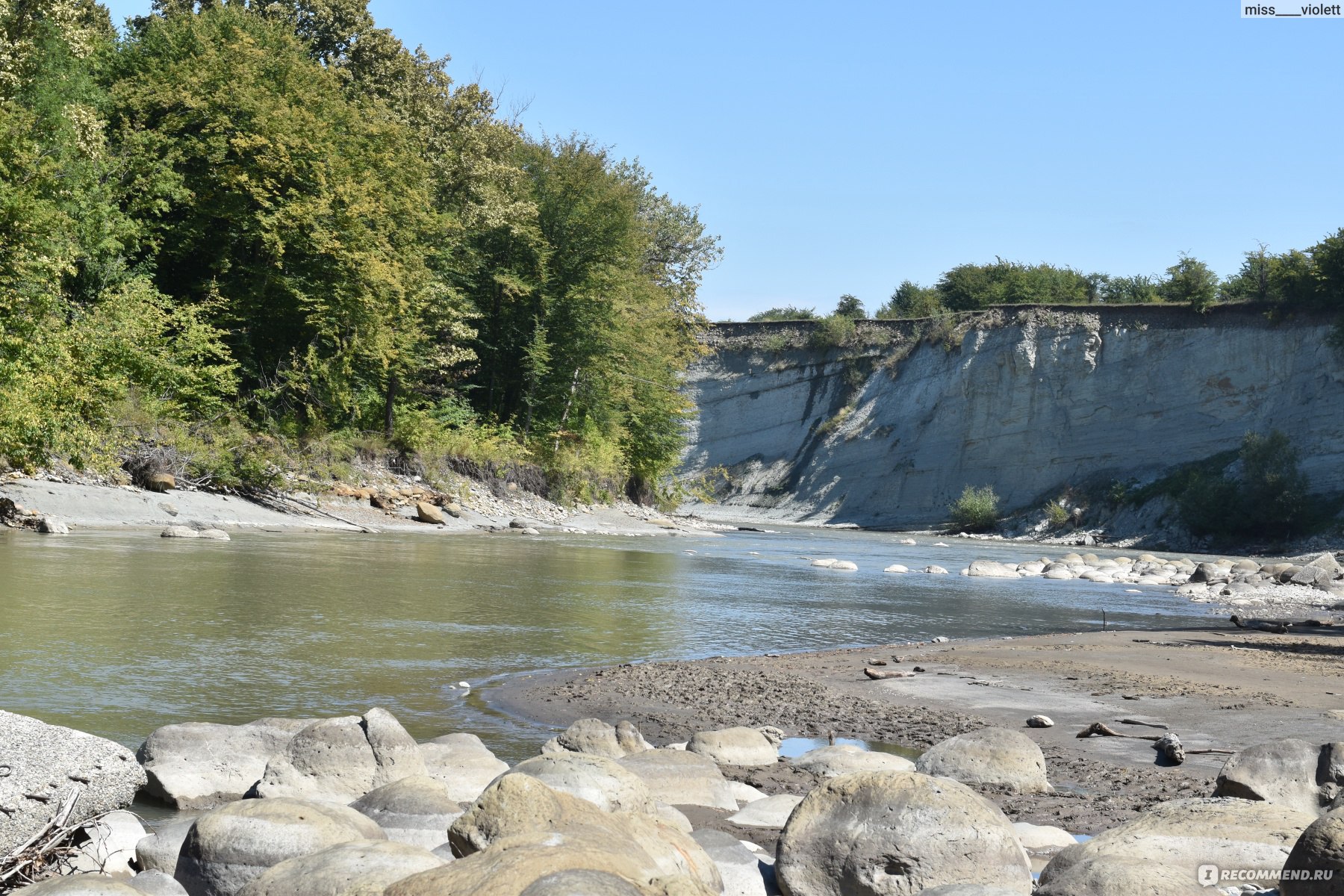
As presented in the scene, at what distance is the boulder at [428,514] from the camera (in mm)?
28078

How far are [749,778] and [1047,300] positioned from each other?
57250mm

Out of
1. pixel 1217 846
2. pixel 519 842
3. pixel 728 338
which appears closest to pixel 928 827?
pixel 1217 846

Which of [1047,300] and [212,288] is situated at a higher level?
[1047,300]

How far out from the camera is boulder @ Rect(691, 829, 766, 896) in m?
4.30

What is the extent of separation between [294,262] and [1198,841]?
2740 cm

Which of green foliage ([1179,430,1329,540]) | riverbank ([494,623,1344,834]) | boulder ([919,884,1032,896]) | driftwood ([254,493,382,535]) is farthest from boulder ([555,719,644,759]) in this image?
green foliage ([1179,430,1329,540])

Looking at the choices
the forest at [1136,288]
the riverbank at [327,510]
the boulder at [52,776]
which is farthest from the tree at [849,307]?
the boulder at [52,776]

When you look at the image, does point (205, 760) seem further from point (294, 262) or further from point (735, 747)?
point (294, 262)

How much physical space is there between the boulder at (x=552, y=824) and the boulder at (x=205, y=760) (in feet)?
6.47

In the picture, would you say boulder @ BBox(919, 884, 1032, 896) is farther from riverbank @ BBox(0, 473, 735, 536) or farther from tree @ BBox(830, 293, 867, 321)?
tree @ BBox(830, 293, 867, 321)

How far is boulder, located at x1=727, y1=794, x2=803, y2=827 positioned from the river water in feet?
5.53

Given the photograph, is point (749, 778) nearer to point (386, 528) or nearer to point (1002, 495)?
point (386, 528)

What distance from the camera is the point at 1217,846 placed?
4.23 metres

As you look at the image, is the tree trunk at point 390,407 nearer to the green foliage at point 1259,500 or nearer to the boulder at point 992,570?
the boulder at point 992,570
